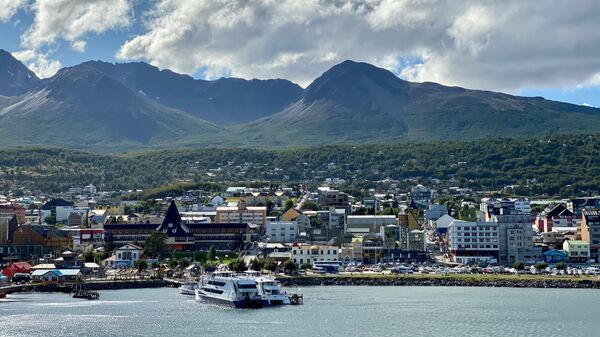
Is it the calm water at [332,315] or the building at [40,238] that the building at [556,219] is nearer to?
the calm water at [332,315]

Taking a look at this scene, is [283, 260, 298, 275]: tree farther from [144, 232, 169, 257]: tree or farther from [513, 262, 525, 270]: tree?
[513, 262, 525, 270]: tree

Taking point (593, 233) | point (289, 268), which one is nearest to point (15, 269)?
point (289, 268)

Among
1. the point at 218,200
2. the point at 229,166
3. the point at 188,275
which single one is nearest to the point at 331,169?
the point at 229,166

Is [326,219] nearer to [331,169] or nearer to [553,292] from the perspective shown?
[553,292]

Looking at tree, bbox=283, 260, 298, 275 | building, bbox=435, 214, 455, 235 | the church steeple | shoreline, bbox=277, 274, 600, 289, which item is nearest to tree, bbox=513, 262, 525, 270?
shoreline, bbox=277, 274, 600, 289

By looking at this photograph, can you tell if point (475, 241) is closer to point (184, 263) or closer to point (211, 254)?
point (211, 254)

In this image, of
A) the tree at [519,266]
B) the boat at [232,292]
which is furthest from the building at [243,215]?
the boat at [232,292]

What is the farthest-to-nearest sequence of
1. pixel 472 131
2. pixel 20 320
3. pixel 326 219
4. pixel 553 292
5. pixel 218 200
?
pixel 472 131 < pixel 218 200 < pixel 326 219 < pixel 553 292 < pixel 20 320
